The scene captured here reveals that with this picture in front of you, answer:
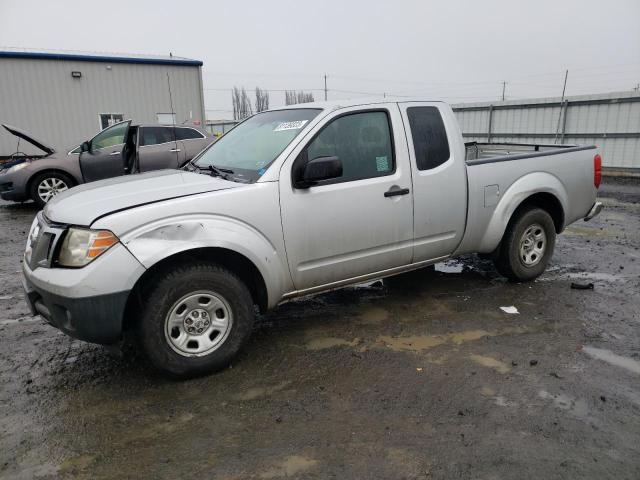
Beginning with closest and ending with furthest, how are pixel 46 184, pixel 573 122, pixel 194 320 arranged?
pixel 194 320 < pixel 46 184 < pixel 573 122

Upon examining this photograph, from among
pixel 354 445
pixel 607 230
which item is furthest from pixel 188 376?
pixel 607 230

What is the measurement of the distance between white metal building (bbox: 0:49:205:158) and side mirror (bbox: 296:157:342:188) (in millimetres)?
15193

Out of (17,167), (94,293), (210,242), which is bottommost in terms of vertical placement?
(94,293)

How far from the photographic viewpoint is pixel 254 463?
2.47 meters

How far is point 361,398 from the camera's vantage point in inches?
121

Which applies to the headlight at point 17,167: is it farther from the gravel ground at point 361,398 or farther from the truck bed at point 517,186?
the truck bed at point 517,186

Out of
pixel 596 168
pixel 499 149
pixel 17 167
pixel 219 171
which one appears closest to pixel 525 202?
pixel 596 168

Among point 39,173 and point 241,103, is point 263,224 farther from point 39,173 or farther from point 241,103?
point 241,103

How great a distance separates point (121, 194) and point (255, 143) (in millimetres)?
1207

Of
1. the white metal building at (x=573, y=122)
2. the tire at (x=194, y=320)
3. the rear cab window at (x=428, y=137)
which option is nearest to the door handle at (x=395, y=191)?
the rear cab window at (x=428, y=137)

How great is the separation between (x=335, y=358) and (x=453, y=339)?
40.2 inches

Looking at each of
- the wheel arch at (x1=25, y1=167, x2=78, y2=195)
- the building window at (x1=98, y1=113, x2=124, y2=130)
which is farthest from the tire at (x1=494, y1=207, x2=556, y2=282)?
the building window at (x1=98, y1=113, x2=124, y2=130)

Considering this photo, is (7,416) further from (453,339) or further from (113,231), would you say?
(453,339)

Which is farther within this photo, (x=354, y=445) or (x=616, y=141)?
(x=616, y=141)
